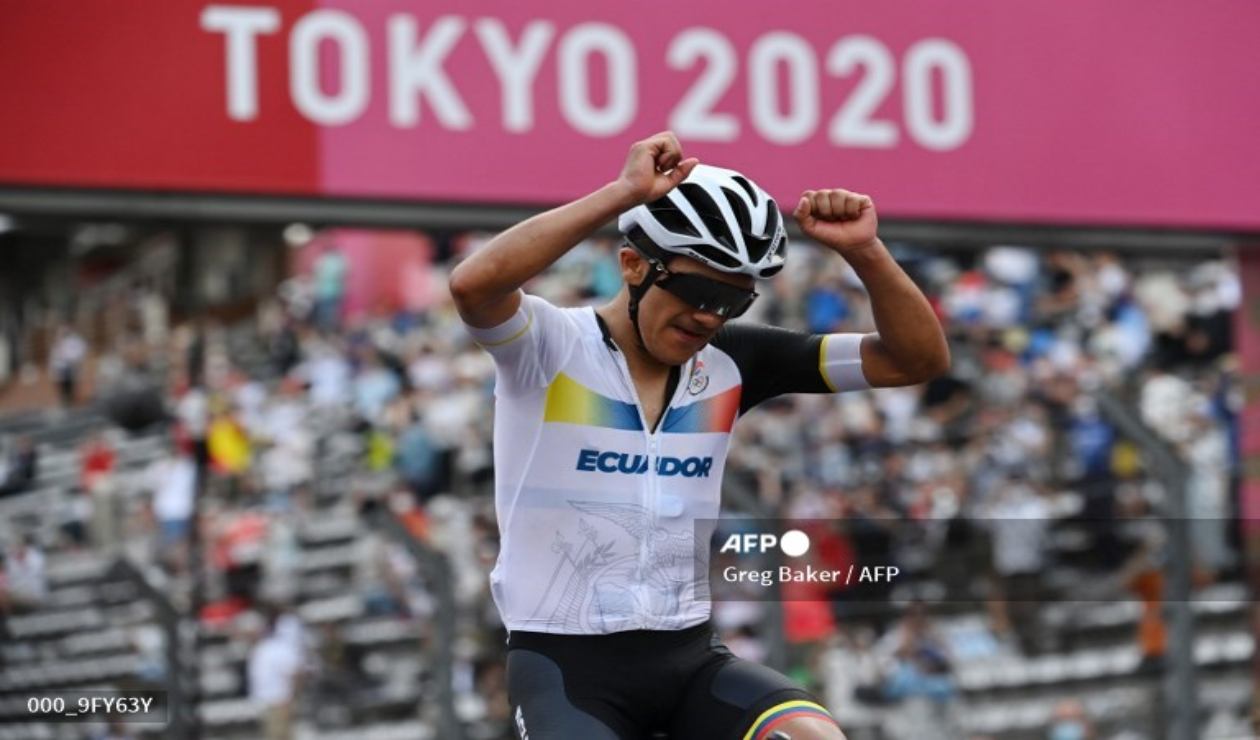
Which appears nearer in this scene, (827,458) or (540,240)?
(540,240)

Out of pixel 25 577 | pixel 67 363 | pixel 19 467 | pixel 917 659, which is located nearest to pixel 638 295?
pixel 917 659

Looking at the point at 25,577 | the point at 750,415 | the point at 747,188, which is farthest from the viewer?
the point at 750,415

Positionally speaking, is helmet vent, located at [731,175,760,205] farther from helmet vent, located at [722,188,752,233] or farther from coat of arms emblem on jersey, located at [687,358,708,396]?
coat of arms emblem on jersey, located at [687,358,708,396]

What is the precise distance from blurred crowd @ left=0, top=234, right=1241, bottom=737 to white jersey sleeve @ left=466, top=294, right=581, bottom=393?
4.62 metres

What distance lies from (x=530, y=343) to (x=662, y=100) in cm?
386

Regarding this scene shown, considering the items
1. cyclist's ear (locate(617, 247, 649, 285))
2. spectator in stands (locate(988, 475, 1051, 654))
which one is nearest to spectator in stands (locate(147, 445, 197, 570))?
spectator in stands (locate(988, 475, 1051, 654))

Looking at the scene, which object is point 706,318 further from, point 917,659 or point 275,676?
point 275,676

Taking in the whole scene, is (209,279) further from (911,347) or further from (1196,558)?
(911,347)

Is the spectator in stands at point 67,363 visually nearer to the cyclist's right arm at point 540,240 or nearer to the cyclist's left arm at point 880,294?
the cyclist's left arm at point 880,294

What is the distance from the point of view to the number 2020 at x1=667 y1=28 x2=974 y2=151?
28.7 feet

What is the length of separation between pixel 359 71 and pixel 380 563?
4.74 meters

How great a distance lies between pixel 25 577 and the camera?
12758 millimetres

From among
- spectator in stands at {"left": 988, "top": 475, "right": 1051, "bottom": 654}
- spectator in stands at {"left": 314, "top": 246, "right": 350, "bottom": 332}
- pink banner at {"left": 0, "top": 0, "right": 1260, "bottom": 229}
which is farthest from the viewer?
spectator in stands at {"left": 314, "top": 246, "right": 350, "bottom": 332}

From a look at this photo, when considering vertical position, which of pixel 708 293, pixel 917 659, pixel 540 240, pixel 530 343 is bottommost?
pixel 917 659
